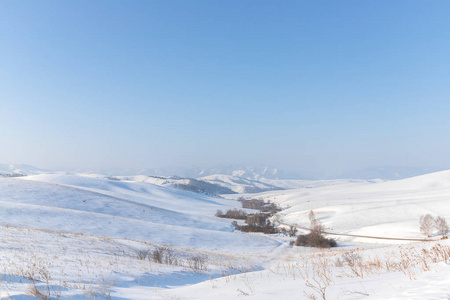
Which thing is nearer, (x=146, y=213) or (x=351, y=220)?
(x=146, y=213)

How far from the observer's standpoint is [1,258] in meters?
11.4

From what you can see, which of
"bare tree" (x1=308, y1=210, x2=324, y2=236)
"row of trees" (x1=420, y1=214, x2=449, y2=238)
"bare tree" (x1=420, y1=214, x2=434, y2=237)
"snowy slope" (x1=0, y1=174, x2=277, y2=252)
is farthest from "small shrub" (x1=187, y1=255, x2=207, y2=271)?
"row of trees" (x1=420, y1=214, x2=449, y2=238)

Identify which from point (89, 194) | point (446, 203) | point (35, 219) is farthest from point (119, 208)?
point (446, 203)

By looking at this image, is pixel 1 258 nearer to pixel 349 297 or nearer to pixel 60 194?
pixel 349 297

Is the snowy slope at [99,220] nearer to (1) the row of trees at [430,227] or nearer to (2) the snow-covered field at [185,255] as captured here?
(2) the snow-covered field at [185,255]

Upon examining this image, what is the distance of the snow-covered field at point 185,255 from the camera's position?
20.8ft

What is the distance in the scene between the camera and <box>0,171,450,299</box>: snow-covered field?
6.35 m

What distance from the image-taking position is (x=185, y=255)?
81.3 feet

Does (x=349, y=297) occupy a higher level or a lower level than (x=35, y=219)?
higher

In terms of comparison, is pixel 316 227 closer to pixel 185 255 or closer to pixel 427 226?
pixel 427 226

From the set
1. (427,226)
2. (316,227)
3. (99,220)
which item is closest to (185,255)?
(99,220)

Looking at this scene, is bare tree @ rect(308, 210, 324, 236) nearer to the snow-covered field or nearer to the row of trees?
the snow-covered field

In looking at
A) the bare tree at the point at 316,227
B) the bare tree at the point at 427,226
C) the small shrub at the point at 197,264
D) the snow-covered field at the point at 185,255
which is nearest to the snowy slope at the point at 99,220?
the snow-covered field at the point at 185,255

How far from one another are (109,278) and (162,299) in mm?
4105
